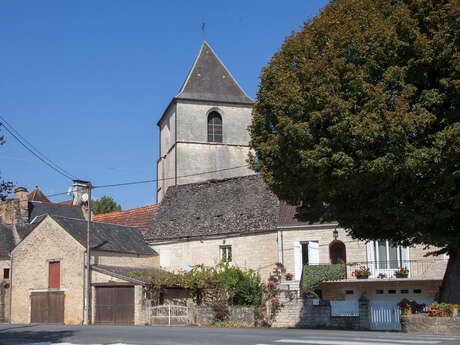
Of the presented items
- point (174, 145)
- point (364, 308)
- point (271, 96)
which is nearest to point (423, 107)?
point (271, 96)

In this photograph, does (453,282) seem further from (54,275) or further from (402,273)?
(54,275)

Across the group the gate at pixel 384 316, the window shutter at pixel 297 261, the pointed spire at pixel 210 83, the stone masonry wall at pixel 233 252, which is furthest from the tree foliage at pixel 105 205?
the gate at pixel 384 316

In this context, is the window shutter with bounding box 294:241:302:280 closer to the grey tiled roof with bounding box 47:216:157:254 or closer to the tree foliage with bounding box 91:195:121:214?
the grey tiled roof with bounding box 47:216:157:254

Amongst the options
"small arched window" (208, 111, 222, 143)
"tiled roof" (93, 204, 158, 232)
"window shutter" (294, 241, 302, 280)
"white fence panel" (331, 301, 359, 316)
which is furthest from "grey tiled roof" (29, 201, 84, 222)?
"white fence panel" (331, 301, 359, 316)

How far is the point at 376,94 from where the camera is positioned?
15031 mm

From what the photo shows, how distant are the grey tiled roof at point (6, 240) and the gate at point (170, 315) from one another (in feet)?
47.8

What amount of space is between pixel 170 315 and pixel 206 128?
23.8m

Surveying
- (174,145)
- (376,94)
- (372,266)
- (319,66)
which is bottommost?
(372,266)

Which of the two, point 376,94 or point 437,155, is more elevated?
point 376,94

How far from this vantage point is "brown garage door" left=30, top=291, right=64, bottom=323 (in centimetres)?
3300

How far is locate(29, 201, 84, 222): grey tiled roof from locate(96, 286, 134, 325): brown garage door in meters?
13.9

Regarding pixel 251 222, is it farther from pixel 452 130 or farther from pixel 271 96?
pixel 452 130

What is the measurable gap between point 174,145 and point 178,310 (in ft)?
75.1

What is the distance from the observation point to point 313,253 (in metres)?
31.5
